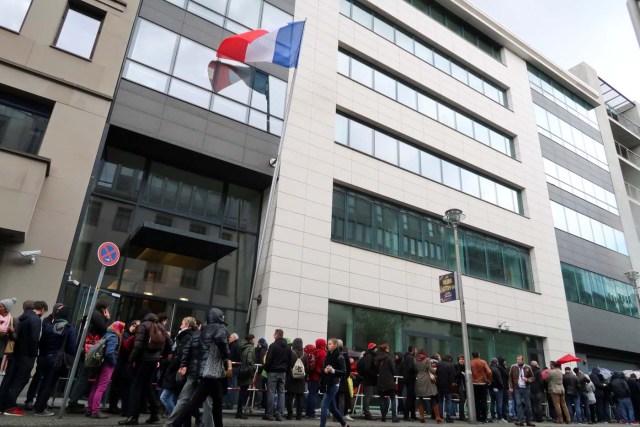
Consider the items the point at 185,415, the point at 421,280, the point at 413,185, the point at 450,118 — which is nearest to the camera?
the point at 185,415

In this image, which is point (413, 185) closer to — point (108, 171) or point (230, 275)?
point (230, 275)

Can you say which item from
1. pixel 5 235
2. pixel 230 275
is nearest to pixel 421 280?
pixel 230 275

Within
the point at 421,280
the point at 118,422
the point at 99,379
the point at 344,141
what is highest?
the point at 344,141

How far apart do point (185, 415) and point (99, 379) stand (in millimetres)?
2819

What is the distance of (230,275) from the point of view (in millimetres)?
14414

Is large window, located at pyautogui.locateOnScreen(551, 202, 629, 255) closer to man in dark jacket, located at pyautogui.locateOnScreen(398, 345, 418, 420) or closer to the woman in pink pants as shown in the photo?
man in dark jacket, located at pyautogui.locateOnScreen(398, 345, 418, 420)

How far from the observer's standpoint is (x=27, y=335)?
7.44 meters

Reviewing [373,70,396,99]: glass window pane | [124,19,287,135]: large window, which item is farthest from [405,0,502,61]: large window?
[124,19,287,135]: large window

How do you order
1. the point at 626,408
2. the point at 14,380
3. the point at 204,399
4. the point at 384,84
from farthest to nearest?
the point at 384,84, the point at 626,408, the point at 14,380, the point at 204,399

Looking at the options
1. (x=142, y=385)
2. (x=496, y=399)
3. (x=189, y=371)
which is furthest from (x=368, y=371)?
(x=189, y=371)

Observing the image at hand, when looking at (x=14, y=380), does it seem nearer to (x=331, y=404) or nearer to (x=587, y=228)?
(x=331, y=404)

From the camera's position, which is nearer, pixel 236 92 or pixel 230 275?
pixel 230 275

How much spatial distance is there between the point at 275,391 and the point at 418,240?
10795mm

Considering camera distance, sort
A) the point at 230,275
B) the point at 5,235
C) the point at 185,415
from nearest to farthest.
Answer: the point at 185,415, the point at 5,235, the point at 230,275
